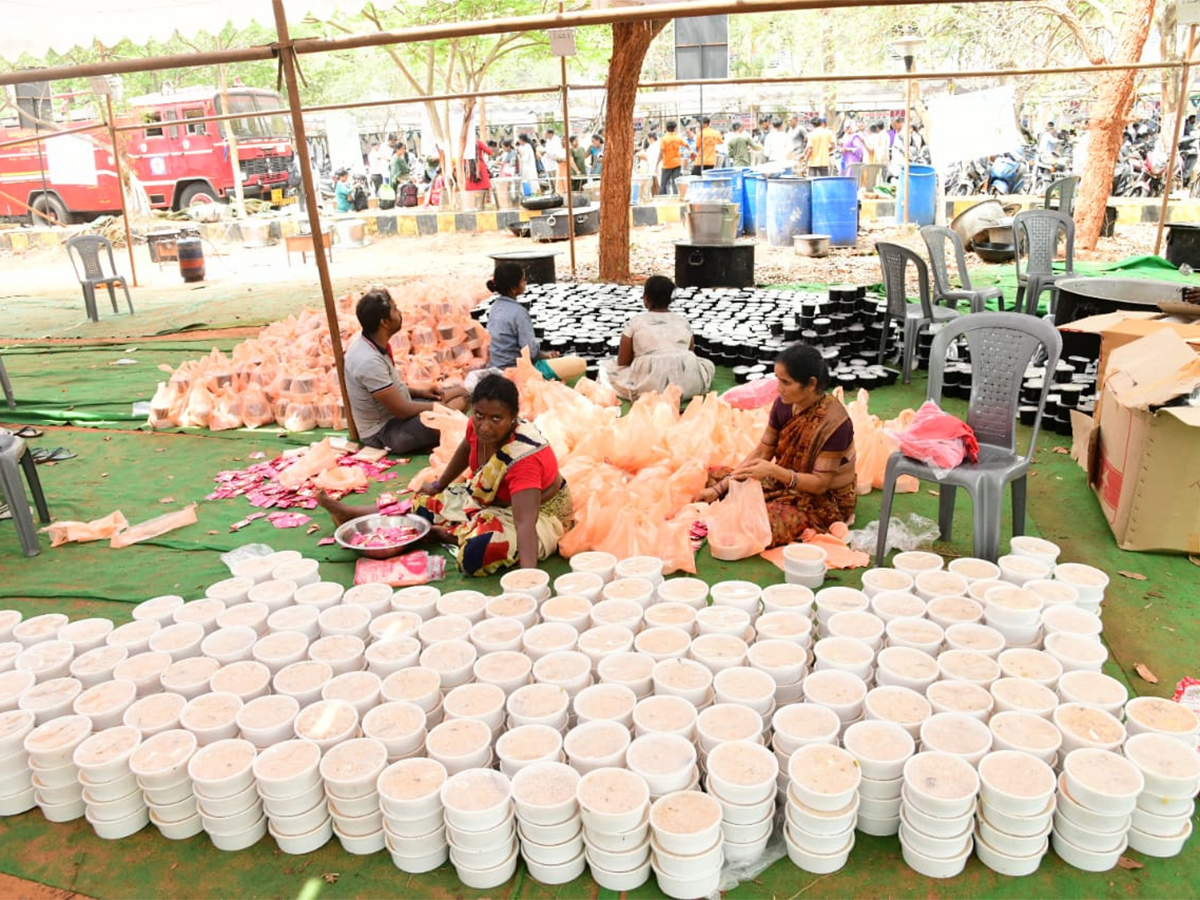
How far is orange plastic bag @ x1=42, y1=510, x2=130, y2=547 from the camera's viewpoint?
13.6ft

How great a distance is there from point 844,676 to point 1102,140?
10.1 m

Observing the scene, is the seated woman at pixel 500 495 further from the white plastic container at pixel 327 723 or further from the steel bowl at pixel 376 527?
the white plastic container at pixel 327 723

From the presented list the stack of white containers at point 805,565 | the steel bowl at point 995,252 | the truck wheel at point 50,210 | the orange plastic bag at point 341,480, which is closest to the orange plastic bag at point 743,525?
the stack of white containers at point 805,565

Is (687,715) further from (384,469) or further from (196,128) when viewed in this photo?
(196,128)

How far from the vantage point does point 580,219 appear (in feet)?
45.9

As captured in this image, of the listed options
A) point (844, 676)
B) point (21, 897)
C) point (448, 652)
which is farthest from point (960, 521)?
point (21, 897)

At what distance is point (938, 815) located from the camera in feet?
6.47

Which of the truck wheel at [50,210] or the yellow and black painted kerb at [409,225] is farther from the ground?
the truck wheel at [50,210]

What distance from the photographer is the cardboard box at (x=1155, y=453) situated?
11.1 ft

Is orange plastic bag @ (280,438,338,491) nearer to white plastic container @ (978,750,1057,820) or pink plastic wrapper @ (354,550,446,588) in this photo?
pink plastic wrapper @ (354,550,446,588)

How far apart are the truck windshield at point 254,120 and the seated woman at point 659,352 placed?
1478cm

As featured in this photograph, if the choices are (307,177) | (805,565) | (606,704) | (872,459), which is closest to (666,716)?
(606,704)

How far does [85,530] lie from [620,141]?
6.97m

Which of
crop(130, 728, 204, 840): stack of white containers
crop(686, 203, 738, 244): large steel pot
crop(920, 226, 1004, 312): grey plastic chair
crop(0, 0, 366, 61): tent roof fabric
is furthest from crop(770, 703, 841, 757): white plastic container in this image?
crop(686, 203, 738, 244): large steel pot
